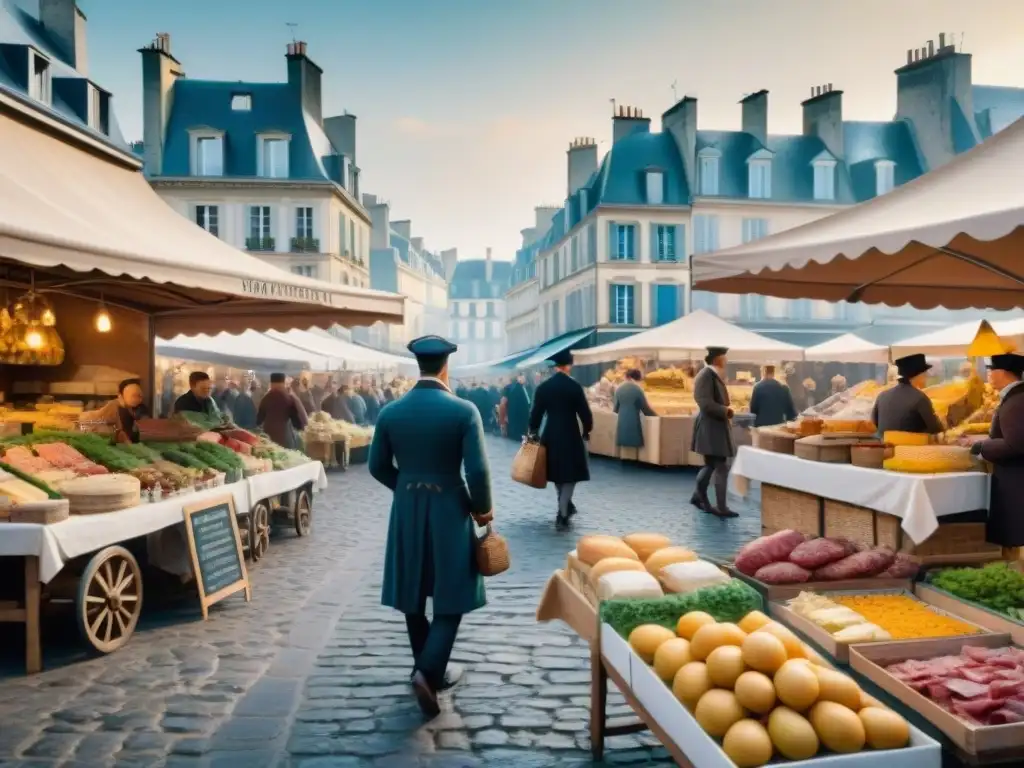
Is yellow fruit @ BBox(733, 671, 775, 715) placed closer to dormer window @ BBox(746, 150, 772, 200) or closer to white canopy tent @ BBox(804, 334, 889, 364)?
white canopy tent @ BBox(804, 334, 889, 364)

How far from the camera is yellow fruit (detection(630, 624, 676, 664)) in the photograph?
3.22 m

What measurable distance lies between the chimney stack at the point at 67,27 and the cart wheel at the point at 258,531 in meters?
23.2

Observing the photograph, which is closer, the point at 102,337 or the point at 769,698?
the point at 769,698

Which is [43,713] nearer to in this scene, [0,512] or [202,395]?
[0,512]

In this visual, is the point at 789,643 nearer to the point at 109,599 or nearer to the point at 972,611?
the point at 972,611

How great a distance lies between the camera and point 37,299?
9.14 m

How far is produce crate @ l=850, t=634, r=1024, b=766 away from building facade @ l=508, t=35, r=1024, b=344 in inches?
1223

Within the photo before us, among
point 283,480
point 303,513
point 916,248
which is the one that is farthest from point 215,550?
point 916,248

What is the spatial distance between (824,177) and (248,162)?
76.0 ft

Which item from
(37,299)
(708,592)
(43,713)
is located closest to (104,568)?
(43,713)

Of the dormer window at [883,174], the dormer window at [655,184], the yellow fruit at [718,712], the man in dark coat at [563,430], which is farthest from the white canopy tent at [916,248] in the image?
the dormer window at [883,174]

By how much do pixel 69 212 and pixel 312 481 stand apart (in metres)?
4.32

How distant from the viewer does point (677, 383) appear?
18.3 m

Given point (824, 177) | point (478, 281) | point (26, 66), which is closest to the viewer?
point (26, 66)
